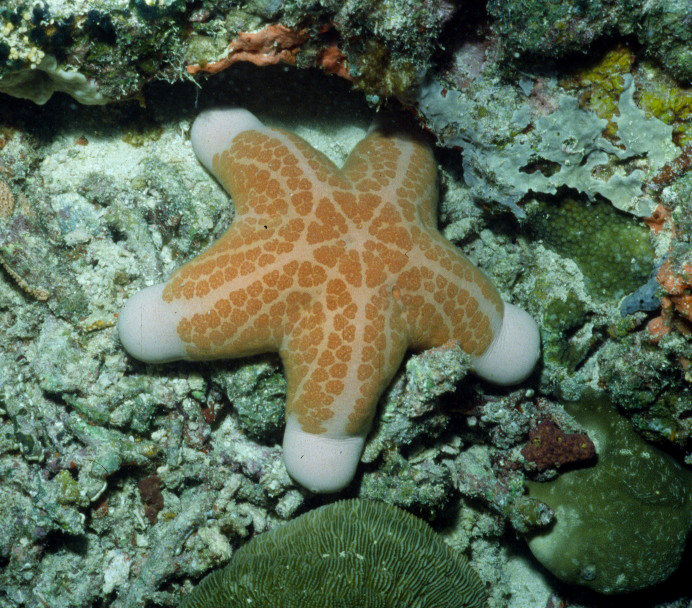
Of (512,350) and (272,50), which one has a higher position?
(272,50)

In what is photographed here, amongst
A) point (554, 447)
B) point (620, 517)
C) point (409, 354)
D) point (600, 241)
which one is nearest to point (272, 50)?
point (409, 354)

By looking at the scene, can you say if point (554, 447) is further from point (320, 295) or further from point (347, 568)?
point (320, 295)

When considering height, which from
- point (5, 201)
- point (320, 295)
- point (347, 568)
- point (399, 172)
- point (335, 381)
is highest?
point (399, 172)

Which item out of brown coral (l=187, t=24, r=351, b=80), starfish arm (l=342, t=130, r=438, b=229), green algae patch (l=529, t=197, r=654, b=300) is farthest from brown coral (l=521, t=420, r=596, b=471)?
brown coral (l=187, t=24, r=351, b=80)

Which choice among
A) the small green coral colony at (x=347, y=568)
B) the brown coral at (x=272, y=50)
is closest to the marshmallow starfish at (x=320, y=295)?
the small green coral colony at (x=347, y=568)

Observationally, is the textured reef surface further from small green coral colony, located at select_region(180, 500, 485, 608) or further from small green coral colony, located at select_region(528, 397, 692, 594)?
small green coral colony, located at select_region(180, 500, 485, 608)

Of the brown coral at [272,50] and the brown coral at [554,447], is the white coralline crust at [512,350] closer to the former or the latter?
the brown coral at [554,447]
